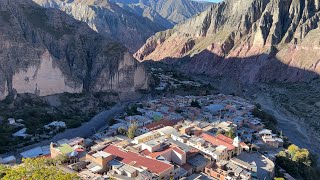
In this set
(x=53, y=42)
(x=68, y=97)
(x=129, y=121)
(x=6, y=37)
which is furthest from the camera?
(x=53, y=42)

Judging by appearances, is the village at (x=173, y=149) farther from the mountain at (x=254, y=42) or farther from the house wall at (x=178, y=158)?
the mountain at (x=254, y=42)

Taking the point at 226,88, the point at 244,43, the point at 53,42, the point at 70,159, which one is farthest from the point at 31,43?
the point at 244,43

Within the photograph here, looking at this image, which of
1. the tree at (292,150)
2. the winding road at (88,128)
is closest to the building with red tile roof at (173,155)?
the tree at (292,150)

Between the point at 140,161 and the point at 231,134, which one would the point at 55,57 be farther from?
the point at 140,161

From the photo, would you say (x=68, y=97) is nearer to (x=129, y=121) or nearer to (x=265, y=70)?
(x=129, y=121)

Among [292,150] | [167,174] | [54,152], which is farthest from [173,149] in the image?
[292,150]
